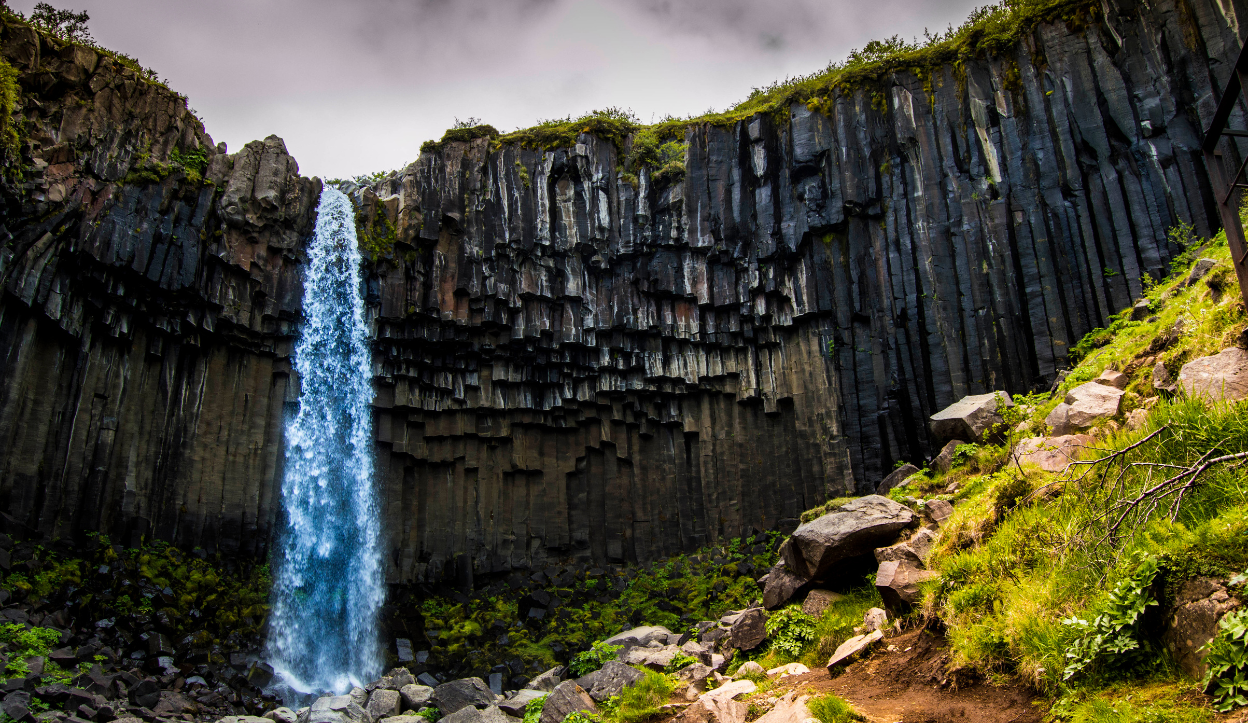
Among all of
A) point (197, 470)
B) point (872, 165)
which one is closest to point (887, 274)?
point (872, 165)

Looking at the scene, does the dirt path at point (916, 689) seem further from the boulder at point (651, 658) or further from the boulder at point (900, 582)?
the boulder at point (651, 658)

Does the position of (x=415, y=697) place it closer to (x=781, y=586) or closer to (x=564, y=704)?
(x=564, y=704)

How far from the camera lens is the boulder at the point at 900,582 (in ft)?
23.9

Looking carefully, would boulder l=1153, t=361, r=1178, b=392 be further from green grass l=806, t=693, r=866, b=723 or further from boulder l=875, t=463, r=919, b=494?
boulder l=875, t=463, r=919, b=494

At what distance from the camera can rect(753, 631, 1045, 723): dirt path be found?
5.19m

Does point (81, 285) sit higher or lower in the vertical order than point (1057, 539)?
higher

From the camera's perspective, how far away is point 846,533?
9.03m

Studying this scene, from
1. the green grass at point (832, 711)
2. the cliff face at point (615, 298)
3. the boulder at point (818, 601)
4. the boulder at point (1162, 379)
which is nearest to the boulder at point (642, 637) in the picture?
the boulder at point (818, 601)

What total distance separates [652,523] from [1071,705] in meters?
16.8

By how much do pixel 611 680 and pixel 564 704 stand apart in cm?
74

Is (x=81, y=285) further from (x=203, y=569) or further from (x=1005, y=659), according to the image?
(x=1005, y=659)

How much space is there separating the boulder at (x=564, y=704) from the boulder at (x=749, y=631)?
194 cm

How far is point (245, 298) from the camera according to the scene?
18.7 meters

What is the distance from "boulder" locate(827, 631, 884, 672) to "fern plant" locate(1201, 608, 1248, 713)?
350cm
